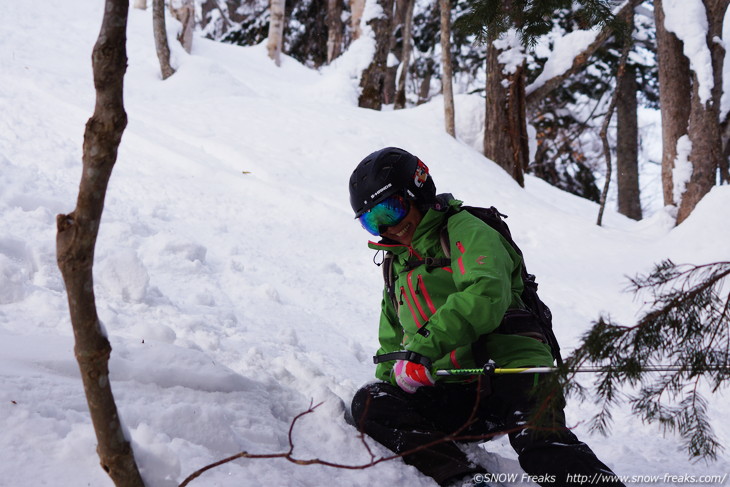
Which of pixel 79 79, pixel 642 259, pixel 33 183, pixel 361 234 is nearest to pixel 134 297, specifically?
pixel 33 183

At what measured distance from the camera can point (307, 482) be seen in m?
2.18

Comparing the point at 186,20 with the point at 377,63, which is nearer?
the point at 377,63

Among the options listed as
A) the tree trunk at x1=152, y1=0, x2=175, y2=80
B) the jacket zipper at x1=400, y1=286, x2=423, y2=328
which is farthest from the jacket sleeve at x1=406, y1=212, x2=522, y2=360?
the tree trunk at x1=152, y1=0, x2=175, y2=80

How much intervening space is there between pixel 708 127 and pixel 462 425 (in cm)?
590

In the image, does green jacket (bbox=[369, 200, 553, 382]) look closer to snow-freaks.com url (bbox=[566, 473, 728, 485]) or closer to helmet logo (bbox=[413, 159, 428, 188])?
helmet logo (bbox=[413, 159, 428, 188])

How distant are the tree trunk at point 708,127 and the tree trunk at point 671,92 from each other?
7.2 inches

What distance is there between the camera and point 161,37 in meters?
11.9

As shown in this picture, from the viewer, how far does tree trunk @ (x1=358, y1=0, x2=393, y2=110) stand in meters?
12.0

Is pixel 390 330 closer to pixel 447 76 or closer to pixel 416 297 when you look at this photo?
pixel 416 297

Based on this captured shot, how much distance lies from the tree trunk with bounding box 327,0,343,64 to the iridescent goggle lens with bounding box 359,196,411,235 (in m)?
18.5

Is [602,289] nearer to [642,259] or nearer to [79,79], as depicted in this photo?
[642,259]

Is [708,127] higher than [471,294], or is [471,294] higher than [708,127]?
[708,127]

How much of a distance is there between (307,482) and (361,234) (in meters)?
4.29

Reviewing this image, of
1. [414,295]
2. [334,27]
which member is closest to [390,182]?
[414,295]
